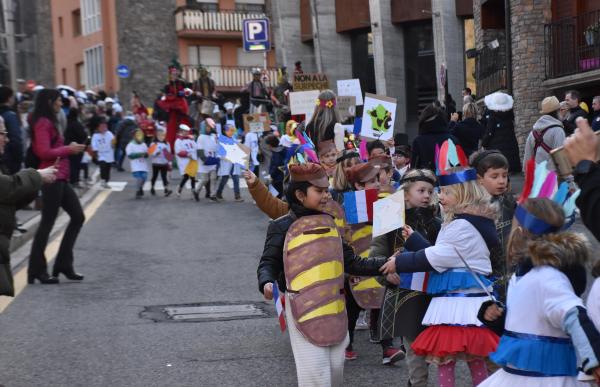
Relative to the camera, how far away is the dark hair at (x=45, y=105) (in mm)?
11141

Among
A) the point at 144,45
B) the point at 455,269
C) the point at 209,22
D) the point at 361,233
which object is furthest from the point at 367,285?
the point at 209,22

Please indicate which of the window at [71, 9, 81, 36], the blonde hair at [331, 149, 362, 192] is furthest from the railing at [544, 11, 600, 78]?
the window at [71, 9, 81, 36]

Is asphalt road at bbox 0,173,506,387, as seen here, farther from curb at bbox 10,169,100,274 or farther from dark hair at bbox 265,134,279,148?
dark hair at bbox 265,134,279,148

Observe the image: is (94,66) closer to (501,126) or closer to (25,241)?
(501,126)

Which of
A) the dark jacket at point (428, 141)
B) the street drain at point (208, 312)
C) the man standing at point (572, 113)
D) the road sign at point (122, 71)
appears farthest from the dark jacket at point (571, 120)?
the road sign at point (122, 71)

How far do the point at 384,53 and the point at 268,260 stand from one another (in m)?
30.1

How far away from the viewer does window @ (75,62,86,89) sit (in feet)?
196

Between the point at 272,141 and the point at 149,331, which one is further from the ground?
the point at 272,141

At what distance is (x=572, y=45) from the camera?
24266mm

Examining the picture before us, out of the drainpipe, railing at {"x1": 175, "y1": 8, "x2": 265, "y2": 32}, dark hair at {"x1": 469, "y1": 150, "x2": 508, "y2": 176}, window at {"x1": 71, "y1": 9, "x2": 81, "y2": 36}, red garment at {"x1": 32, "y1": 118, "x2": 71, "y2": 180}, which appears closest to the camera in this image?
dark hair at {"x1": 469, "y1": 150, "x2": 508, "y2": 176}

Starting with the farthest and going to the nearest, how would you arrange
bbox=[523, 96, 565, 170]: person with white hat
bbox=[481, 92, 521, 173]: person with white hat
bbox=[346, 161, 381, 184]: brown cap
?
bbox=[481, 92, 521, 173]: person with white hat < bbox=[523, 96, 565, 170]: person with white hat < bbox=[346, 161, 381, 184]: brown cap

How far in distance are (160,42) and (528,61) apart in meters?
33.0

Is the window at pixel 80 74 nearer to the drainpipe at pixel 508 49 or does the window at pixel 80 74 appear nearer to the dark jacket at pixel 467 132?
the drainpipe at pixel 508 49

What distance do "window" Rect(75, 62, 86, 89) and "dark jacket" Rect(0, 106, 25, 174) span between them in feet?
150
